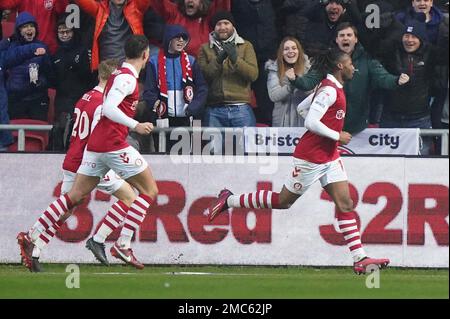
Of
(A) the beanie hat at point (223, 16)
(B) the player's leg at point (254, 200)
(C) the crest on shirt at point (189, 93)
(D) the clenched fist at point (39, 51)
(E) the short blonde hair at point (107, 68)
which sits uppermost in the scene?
(A) the beanie hat at point (223, 16)

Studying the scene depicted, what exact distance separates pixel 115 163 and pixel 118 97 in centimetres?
76

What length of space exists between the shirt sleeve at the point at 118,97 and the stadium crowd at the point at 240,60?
85.0 inches

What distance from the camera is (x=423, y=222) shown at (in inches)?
587

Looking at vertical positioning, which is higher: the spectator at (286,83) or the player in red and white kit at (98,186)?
the spectator at (286,83)

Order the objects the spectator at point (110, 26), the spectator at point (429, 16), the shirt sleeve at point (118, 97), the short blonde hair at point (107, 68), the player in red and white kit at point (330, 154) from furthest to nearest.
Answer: the spectator at point (110, 26) < the spectator at point (429, 16) < the short blonde hair at point (107, 68) < the player in red and white kit at point (330, 154) < the shirt sleeve at point (118, 97)

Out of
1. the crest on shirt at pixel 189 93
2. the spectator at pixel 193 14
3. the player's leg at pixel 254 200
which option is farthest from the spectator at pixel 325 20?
the player's leg at pixel 254 200

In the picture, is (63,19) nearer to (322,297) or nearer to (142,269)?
(142,269)

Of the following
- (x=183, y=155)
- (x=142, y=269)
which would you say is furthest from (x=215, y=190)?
(x=142, y=269)

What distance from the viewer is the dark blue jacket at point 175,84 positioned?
15711 mm

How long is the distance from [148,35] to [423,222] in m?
4.46

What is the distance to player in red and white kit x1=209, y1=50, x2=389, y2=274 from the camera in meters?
13.2

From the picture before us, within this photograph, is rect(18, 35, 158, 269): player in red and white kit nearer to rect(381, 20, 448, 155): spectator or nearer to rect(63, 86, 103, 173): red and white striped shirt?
rect(63, 86, 103, 173): red and white striped shirt

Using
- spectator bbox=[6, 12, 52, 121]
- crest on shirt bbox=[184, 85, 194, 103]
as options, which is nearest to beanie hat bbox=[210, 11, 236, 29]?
crest on shirt bbox=[184, 85, 194, 103]

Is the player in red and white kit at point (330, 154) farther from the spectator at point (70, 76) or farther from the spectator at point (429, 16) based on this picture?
the spectator at point (70, 76)
